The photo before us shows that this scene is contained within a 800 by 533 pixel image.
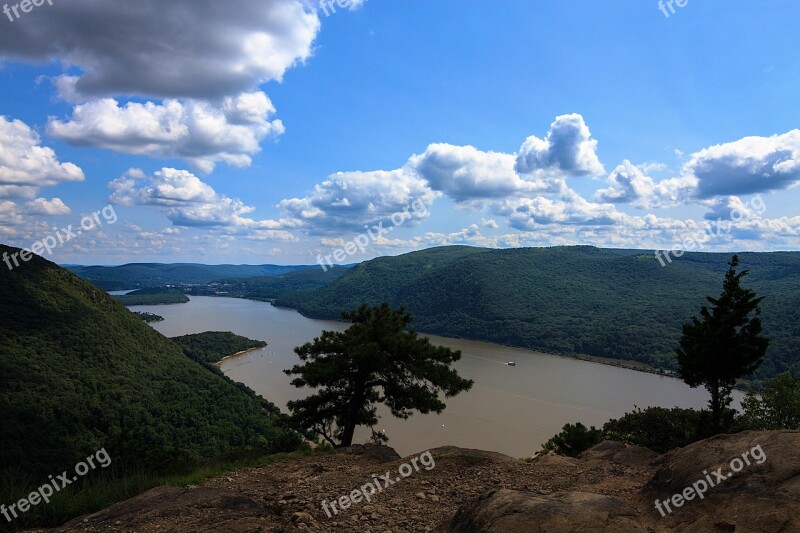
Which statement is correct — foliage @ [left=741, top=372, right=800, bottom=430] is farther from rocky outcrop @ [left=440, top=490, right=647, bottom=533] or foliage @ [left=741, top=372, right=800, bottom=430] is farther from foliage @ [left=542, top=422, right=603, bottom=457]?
rocky outcrop @ [left=440, top=490, right=647, bottom=533]

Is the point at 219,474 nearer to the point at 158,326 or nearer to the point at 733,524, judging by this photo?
the point at 733,524

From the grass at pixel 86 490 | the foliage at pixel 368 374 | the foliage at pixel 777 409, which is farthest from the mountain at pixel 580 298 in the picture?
the grass at pixel 86 490

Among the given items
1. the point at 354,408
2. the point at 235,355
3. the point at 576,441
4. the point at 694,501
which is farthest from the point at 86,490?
the point at 235,355

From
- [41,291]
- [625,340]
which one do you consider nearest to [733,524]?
[41,291]

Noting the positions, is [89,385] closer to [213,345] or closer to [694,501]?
[213,345]

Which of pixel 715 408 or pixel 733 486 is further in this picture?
pixel 715 408

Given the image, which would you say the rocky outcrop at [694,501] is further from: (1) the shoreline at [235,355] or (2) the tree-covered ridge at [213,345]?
(1) the shoreline at [235,355]

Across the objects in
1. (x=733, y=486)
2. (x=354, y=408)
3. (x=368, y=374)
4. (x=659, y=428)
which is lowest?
(x=659, y=428)

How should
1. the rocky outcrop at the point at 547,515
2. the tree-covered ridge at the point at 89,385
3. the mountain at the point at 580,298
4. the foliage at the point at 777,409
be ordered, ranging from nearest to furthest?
the rocky outcrop at the point at 547,515, the foliage at the point at 777,409, the tree-covered ridge at the point at 89,385, the mountain at the point at 580,298
